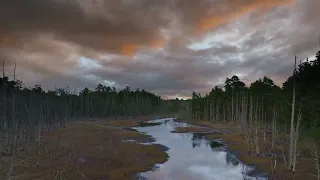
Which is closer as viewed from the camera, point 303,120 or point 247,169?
point 247,169

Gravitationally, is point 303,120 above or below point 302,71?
below

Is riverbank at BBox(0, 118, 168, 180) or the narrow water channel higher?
riverbank at BBox(0, 118, 168, 180)

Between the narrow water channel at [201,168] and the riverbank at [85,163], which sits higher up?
the riverbank at [85,163]

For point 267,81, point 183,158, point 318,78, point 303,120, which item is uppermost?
point 267,81

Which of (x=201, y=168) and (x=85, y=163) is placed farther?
Result: (x=201, y=168)

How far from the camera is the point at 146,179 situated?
99.2 ft

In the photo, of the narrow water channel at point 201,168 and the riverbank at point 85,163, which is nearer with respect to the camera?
the riverbank at point 85,163

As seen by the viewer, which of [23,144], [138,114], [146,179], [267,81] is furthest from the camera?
[138,114]

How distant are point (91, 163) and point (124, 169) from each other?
4.79 m

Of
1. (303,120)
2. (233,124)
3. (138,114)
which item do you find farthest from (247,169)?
(138,114)

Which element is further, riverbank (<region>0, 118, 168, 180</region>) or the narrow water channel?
the narrow water channel

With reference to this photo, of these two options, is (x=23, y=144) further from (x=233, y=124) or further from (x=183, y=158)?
(x=233, y=124)

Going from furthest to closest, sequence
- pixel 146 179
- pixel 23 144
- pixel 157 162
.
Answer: pixel 23 144
pixel 157 162
pixel 146 179

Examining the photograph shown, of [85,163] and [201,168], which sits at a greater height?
[85,163]
